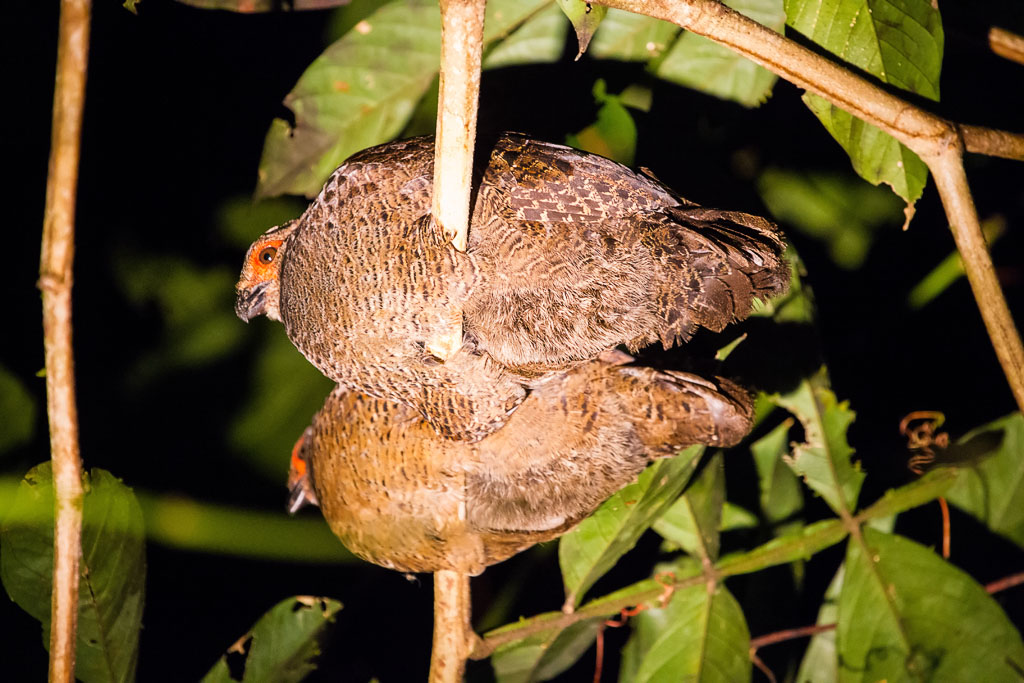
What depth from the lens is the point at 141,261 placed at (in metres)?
1.57

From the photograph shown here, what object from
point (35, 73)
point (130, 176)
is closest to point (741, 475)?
point (130, 176)

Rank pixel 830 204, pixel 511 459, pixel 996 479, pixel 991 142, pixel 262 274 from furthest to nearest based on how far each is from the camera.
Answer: pixel 830 204 < pixel 996 479 < pixel 262 274 < pixel 511 459 < pixel 991 142

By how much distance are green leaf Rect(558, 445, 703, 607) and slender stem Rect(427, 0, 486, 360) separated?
0.52m

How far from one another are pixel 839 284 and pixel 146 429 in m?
1.57

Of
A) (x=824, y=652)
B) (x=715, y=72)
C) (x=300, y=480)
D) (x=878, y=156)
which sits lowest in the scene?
(x=824, y=652)

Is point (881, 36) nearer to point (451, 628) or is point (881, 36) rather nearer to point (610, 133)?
point (610, 133)

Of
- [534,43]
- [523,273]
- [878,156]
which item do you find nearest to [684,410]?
[523,273]

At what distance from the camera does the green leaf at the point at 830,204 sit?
5.23 ft

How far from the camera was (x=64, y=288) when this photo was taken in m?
0.64

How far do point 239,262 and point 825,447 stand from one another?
4.02ft

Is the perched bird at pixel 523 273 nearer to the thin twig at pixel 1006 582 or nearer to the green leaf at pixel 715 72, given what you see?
the green leaf at pixel 715 72

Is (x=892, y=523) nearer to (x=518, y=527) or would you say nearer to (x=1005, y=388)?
(x=1005, y=388)

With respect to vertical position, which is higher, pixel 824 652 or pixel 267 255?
pixel 267 255

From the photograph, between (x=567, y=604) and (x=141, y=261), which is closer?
(x=567, y=604)
